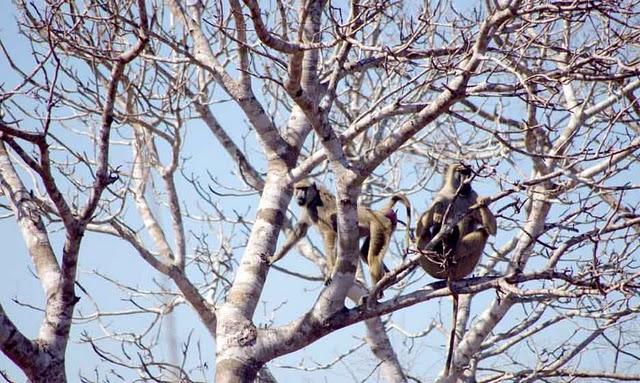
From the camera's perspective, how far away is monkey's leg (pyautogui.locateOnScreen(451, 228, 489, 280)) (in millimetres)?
6777

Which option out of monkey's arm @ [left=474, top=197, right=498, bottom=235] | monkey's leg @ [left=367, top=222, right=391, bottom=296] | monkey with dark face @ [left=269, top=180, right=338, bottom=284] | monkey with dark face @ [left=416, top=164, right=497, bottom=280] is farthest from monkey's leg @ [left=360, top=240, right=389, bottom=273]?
monkey's arm @ [left=474, top=197, right=498, bottom=235]

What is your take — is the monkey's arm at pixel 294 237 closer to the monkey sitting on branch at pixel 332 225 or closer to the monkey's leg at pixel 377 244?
the monkey sitting on branch at pixel 332 225

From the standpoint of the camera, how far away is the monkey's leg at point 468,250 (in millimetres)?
6777

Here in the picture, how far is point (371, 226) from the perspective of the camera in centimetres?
777

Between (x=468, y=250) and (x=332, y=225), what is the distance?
206 centimetres

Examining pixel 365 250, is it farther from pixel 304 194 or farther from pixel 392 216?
pixel 392 216

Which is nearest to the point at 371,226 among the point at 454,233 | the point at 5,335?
the point at 454,233

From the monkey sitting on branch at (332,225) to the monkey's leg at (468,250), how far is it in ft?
1.91

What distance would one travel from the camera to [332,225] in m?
8.54

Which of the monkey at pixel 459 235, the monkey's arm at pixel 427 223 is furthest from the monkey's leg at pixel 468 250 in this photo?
the monkey's arm at pixel 427 223

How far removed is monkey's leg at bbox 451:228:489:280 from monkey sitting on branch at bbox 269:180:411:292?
58 centimetres

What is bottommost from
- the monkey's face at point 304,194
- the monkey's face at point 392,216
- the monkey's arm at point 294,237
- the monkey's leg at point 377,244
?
the monkey's face at point 392,216

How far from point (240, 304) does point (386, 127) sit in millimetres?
4881

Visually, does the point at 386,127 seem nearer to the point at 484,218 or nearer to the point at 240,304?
the point at 484,218
